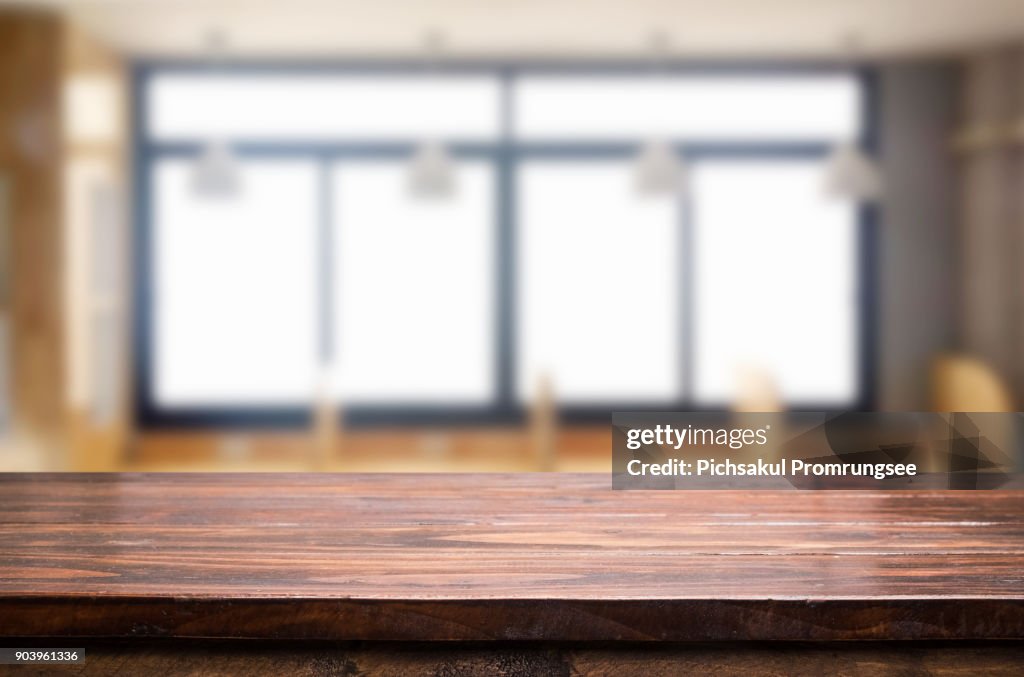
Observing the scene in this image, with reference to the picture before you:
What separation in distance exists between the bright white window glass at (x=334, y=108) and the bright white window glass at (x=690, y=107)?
0.92ft

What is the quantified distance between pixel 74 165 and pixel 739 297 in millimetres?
3301

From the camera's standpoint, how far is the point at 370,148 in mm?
4449

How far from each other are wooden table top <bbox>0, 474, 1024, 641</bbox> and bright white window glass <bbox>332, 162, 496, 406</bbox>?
3.70m

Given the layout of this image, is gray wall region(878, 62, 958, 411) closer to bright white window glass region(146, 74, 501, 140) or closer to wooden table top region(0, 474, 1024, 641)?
bright white window glass region(146, 74, 501, 140)

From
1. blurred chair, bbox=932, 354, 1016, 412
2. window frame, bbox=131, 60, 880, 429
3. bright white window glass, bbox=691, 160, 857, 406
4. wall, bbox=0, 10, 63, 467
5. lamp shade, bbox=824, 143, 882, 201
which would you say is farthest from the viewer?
bright white window glass, bbox=691, 160, 857, 406

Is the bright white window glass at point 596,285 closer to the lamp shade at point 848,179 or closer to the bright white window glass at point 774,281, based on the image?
the bright white window glass at point 774,281

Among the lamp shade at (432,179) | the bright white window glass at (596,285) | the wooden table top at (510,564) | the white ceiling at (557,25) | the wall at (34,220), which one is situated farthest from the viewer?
the bright white window glass at (596,285)

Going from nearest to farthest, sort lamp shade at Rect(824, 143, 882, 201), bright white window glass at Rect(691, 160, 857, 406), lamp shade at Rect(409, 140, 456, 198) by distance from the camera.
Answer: lamp shade at Rect(409, 140, 456, 198)
lamp shade at Rect(824, 143, 882, 201)
bright white window glass at Rect(691, 160, 857, 406)

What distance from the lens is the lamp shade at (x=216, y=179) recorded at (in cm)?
292

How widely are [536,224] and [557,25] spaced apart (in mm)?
1042

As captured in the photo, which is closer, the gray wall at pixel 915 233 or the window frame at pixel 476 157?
the window frame at pixel 476 157

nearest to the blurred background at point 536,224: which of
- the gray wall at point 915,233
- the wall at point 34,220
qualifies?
the gray wall at point 915,233

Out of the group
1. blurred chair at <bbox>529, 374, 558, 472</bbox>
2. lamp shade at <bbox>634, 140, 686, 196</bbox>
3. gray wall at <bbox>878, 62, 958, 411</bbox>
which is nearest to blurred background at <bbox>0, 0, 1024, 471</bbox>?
gray wall at <bbox>878, 62, 958, 411</bbox>

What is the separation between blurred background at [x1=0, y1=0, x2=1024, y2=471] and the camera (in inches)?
165
